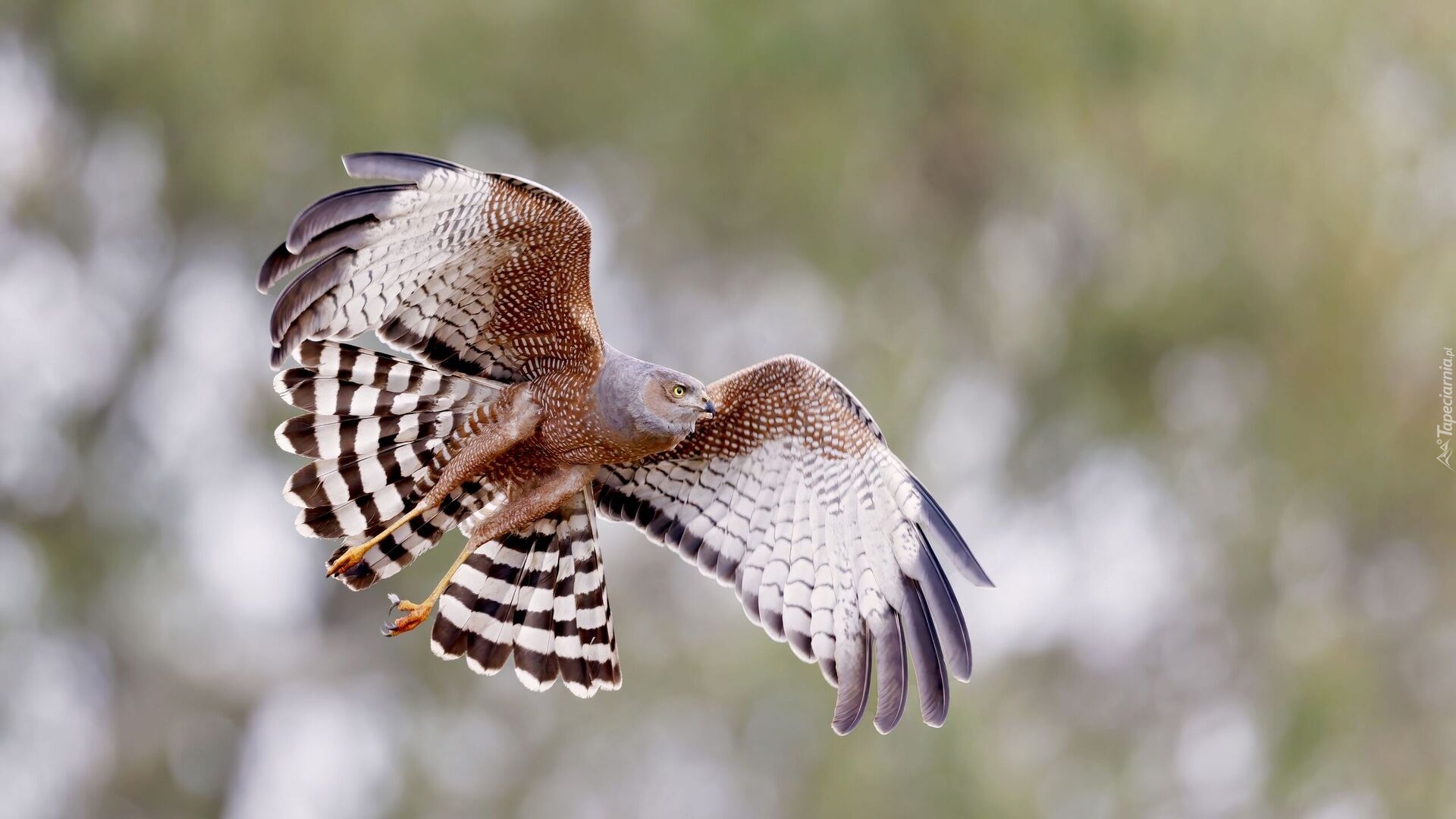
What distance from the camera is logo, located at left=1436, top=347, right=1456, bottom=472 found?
42.5 feet

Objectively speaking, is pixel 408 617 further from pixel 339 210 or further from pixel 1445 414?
pixel 1445 414

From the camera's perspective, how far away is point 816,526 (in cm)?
622

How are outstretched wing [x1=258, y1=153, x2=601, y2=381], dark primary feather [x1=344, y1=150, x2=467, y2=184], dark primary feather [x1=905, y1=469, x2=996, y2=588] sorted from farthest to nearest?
dark primary feather [x1=905, y1=469, x2=996, y2=588] → outstretched wing [x1=258, y1=153, x2=601, y2=381] → dark primary feather [x1=344, y1=150, x2=467, y2=184]

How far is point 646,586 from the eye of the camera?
13.2 m

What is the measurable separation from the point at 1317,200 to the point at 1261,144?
714 mm

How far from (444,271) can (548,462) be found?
0.88 m

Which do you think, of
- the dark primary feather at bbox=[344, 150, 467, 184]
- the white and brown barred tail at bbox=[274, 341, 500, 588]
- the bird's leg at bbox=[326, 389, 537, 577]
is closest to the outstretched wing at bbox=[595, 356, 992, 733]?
the bird's leg at bbox=[326, 389, 537, 577]

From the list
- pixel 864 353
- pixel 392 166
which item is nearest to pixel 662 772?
pixel 864 353

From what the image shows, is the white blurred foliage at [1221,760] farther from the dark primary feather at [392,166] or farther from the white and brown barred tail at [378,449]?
the dark primary feather at [392,166]

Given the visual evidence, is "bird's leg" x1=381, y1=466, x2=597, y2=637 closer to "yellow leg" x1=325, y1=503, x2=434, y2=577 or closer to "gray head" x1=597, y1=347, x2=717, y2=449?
"yellow leg" x1=325, y1=503, x2=434, y2=577

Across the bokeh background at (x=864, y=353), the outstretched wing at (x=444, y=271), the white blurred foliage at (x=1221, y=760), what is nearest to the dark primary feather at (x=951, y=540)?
the outstretched wing at (x=444, y=271)

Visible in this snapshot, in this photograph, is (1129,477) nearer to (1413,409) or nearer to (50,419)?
(1413,409)

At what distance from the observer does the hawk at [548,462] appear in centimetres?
520

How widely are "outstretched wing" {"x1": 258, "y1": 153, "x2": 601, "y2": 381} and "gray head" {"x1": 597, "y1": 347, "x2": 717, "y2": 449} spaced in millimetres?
209
